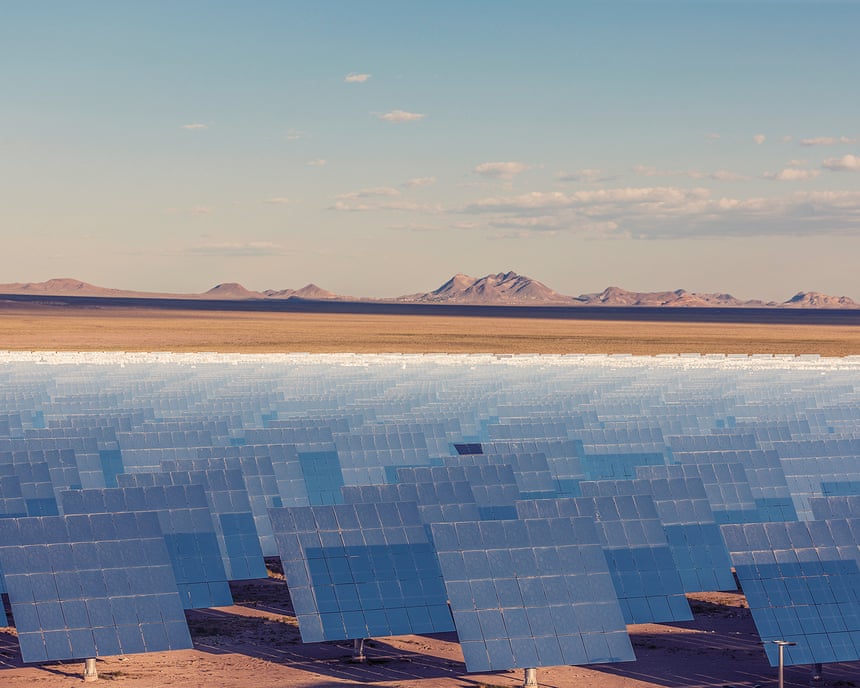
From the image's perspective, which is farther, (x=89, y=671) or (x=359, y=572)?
(x=359, y=572)

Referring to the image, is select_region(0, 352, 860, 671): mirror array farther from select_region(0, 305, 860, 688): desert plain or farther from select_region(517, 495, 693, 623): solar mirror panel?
select_region(0, 305, 860, 688): desert plain

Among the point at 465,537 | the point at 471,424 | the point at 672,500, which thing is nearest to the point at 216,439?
the point at 471,424

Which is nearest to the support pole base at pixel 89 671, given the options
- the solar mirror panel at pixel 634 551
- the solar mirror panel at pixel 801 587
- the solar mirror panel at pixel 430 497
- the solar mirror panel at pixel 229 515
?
the solar mirror panel at pixel 430 497

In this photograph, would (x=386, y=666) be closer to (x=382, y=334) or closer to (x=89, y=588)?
(x=89, y=588)

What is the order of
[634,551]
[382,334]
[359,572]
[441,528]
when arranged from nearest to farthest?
[441,528] < [359,572] < [634,551] < [382,334]

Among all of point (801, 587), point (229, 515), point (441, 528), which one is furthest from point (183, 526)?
point (801, 587)

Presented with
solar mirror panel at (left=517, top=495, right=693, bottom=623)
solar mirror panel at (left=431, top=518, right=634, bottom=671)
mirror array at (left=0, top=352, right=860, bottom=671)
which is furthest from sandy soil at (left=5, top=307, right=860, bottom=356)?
solar mirror panel at (left=431, top=518, right=634, bottom=671)

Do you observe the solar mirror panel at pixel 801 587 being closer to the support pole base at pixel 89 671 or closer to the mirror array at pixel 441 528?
the mirror array at pixel 441 528
